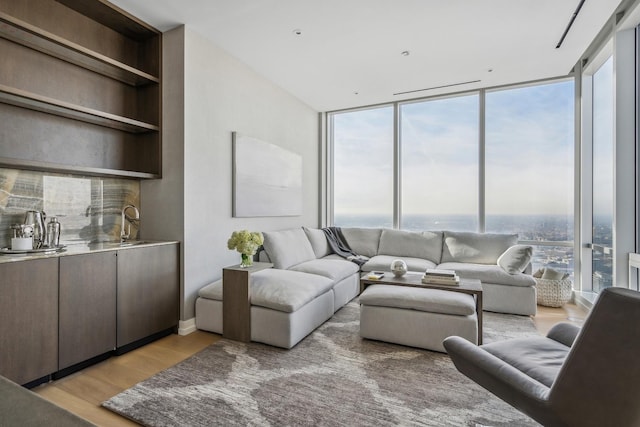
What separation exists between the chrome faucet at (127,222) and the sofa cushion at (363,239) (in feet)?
9.57

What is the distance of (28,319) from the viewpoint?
1.93 metres

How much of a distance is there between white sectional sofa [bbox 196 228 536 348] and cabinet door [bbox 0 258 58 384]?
1132 millimetres

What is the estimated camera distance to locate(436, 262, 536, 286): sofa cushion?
342cm

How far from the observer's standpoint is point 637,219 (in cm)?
287

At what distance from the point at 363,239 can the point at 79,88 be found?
3.77 m

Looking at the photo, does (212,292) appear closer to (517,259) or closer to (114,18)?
(114,18)

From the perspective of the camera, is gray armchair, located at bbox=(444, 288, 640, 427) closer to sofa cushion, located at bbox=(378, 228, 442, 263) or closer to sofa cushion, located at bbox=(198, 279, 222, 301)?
sofa cushion, located at bbox=(198, 279, 222, 301)

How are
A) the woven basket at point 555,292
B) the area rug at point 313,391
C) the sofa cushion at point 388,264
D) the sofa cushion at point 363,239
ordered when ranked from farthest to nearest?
the sofa cushion at point 363,239 → the sofa cushion at point 388,264 → the woven basket at point 555,292 → the area rug at point 313,391

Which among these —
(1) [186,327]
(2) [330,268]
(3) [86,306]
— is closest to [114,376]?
(3) [86,306]

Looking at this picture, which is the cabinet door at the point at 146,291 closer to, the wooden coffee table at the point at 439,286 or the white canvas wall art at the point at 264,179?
the white canvas wall art at the point at 264,179

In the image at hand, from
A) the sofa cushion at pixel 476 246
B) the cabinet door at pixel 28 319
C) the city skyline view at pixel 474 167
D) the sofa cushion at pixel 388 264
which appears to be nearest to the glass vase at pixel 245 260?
the cabinet door at pixel 28 319

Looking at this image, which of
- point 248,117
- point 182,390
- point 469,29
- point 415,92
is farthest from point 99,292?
point 415,92

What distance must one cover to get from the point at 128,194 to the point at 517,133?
15.6ft

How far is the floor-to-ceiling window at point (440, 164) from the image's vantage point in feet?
15.3
